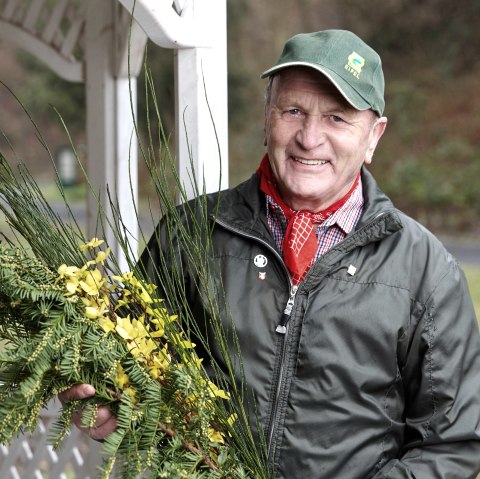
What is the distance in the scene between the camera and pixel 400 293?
2.03 meters

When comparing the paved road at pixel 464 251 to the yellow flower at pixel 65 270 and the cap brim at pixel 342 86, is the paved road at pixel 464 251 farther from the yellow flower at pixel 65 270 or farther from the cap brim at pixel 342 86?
the yellow flower at pixel 65 270

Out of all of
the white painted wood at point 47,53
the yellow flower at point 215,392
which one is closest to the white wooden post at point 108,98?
the white painted wood at point 47,53

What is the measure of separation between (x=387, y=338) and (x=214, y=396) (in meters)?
0.45

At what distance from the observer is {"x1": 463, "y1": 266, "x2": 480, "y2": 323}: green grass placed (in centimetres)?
1051

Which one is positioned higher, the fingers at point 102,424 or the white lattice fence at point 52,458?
the fingers at point 102,424

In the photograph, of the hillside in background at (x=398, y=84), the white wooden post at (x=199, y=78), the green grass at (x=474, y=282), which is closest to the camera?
the white wooden post at (x=199, y=78)

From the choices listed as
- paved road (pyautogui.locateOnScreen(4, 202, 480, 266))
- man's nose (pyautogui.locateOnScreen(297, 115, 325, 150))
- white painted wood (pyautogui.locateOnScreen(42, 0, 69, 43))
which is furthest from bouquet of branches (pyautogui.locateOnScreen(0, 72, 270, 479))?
paved road (pyautogui.locateOnScreen(4, 202, 480, 266))

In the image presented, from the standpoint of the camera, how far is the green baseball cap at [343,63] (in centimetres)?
201

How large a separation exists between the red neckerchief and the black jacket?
0.10ft

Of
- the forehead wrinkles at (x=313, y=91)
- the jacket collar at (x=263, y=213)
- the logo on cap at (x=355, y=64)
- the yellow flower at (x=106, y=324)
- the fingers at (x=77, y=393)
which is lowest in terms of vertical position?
the fingers at (x=77, y=393)

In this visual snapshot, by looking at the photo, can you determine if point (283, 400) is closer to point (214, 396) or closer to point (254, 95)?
point (214, 396)

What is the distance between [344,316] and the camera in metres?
2.01

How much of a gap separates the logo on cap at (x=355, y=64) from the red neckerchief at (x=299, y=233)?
274 millimetres

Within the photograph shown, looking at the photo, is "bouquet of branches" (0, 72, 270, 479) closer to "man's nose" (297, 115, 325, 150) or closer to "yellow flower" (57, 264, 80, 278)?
"yellow flower" (57, 264, 80, 278)
